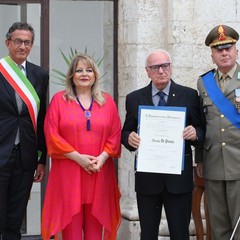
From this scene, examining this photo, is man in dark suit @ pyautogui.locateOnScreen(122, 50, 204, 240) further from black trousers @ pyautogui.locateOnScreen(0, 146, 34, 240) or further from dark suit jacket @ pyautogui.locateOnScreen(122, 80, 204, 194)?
black trousers @ pyautogui.locateOnScreen(0, 146, 34, 240)

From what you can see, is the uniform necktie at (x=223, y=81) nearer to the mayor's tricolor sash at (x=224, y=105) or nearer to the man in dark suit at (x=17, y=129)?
the mayor's tricolor sash at (x=224, y=105)

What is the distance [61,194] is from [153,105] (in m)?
1.03

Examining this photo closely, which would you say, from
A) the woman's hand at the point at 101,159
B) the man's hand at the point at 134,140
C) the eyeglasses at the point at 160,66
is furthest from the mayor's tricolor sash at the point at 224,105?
the woman's hand at the point at 101,159

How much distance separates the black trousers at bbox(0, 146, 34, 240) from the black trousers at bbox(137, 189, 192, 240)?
0.92 metres

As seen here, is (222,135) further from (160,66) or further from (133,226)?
(133,226)

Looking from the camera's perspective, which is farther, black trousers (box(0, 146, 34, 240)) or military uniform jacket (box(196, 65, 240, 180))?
black trousers (box(0, 146, 34, 240))

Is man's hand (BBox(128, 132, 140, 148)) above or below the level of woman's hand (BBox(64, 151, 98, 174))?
above

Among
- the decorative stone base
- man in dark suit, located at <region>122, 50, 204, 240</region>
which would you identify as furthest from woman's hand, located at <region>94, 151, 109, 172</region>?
the decorative stone base

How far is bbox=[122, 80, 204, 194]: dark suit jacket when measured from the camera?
6168 millimetres

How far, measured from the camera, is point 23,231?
8102 mm

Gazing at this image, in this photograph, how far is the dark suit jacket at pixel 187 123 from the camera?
617cm

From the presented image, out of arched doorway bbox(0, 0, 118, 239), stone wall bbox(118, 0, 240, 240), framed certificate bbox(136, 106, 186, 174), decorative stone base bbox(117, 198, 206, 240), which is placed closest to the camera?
framed certificate bbox(136, 106, 186, 174)

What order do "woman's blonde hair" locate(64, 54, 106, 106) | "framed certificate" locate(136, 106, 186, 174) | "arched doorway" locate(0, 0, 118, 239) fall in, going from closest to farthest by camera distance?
"framed certificate" locate(136, 106, 186, 174) → "woman's blonde hair" locate(64, 54, 106, 106) → "arched doorway" locate(0, 0, 118, 239)

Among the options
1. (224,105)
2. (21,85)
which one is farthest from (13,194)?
(224,105)
